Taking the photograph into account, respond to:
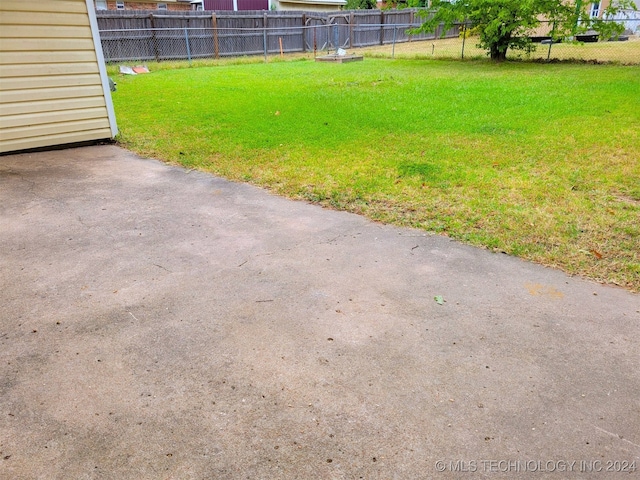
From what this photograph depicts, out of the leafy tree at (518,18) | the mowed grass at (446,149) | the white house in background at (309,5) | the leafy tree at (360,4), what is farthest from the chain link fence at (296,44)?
the leafy tree at (360,4)

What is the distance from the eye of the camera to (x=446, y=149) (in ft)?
19.9

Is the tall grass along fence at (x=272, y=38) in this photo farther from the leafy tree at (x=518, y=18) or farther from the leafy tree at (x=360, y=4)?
the leafy tree at (x=360, y=4)

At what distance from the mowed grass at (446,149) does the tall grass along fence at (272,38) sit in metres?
6.73

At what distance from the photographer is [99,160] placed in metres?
6.08

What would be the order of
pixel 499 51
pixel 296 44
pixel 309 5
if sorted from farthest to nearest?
pixel 309 5, pixel 296 44, pixel 499 51

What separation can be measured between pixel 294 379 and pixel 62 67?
6.03 m

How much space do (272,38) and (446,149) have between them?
1818cm

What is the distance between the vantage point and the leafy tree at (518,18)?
46.7ft

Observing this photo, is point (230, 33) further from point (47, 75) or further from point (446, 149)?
point (446, 149)

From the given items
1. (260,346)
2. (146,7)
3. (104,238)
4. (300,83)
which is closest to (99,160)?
(104,238)

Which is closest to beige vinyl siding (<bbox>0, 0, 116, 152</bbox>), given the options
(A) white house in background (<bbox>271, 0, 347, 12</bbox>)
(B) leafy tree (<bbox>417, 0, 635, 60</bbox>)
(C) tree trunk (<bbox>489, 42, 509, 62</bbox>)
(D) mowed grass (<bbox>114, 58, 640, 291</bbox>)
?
(D) mowed grass (<bbox>114, 58, 640, 291</bbox>)

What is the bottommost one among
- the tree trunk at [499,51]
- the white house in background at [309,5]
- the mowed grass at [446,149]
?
the mowed grass at [446,149]

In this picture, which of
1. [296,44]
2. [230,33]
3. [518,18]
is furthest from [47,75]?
[296,44]

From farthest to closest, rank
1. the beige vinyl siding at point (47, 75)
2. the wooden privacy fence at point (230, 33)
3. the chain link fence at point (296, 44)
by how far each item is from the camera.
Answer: the wooden privacy fence at point (230, 33) < the chain link fence at point (296, 44) < the beige vinyl siding at point (47, 75)
